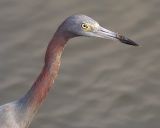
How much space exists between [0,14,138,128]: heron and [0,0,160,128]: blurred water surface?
136cm

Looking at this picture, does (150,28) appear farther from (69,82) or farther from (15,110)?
(15,110)

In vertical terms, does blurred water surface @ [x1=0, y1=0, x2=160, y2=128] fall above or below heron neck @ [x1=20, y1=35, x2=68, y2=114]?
above

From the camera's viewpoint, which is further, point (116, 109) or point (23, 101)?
point (116, 109)

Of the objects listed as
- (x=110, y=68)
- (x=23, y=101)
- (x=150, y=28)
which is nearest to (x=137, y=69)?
(x=110, y=68)

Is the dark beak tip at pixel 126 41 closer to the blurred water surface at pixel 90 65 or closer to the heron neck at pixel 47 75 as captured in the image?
the heron neck at pixel 47 75

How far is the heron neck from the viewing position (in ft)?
16.6

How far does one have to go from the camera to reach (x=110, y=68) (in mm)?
7445

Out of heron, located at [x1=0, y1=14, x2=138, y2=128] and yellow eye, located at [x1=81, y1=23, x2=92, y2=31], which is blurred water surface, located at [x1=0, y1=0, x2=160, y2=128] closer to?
heron, located at [x1=0, y1=14, x2=138, y2=128]

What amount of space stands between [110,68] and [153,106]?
82 centimetres

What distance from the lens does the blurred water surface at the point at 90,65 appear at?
6840 mm

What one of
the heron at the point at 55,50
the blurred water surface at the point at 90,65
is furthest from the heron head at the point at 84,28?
the blurred water surface at the point at 90,65

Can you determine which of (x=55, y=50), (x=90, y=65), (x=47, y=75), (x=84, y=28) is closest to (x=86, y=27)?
(x=84, y=28)

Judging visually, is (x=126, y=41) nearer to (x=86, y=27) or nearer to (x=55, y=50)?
(x=86, y=27)

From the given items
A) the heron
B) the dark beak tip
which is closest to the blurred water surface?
the heron
